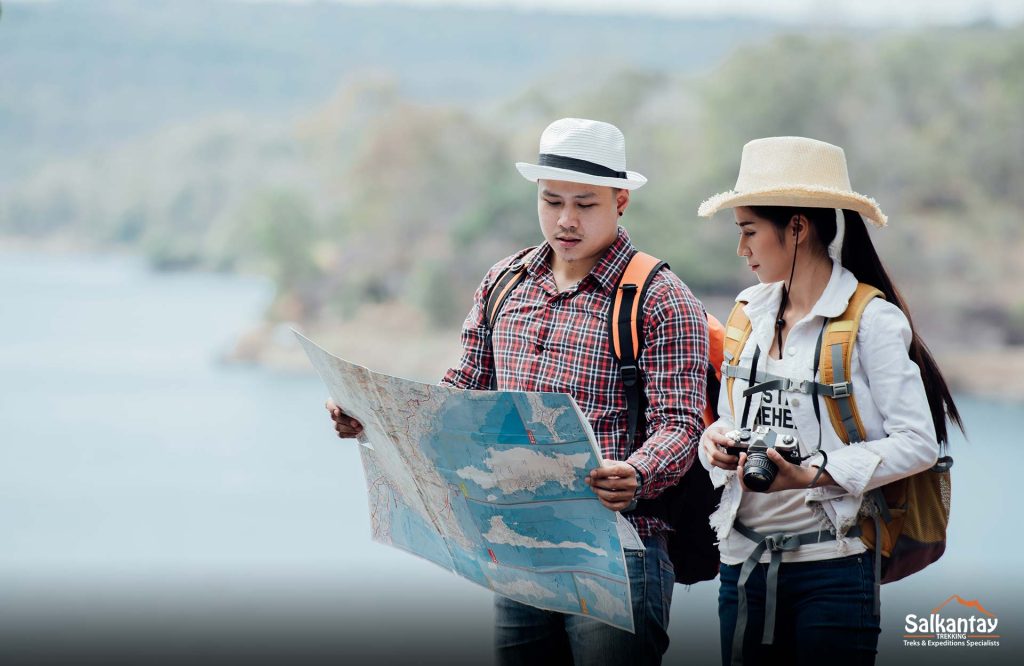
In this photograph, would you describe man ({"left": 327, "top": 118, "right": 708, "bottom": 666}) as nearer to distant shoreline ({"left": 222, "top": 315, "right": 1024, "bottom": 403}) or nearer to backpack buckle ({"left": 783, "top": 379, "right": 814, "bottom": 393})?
backpack buckle ({"left": 783, "top": 379, "right": 814, "bottom": 393})

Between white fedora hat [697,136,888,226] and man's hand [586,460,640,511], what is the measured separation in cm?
40

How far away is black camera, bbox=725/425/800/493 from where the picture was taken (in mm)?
1361

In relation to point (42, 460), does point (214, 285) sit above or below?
above

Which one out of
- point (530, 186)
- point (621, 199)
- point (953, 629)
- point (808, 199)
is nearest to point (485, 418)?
point (621, 199)

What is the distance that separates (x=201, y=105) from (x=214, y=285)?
166 centimetres

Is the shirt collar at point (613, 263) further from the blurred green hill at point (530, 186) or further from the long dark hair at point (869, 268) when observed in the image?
the blurred green hill at point (530, 186)

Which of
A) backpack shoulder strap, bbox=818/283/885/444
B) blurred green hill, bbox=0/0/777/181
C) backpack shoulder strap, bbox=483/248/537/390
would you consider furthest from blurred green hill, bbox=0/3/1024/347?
backpack shoulder strap, bbox=818/283/885/444

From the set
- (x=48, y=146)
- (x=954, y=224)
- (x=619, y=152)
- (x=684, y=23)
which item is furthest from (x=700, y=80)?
(x=619, y=152)

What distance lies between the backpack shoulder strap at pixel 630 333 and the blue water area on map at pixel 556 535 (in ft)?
0.41

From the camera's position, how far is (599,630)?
58.5 inches

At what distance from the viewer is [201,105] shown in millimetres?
10656

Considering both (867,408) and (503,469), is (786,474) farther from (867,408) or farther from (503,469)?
(503,469)

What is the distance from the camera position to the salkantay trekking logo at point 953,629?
3525 millimetres

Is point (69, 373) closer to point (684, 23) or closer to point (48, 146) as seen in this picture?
point (48, 146)
